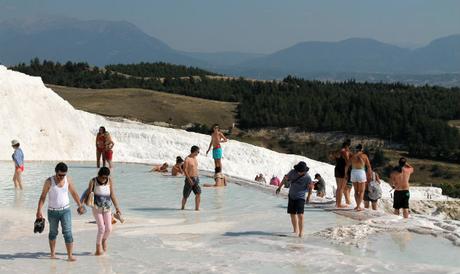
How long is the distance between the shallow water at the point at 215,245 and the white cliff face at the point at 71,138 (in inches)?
447

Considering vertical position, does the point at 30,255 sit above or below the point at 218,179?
below

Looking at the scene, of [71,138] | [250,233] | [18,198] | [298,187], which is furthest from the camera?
[71,138]

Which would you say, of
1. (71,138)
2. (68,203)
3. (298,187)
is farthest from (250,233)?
(71,138)

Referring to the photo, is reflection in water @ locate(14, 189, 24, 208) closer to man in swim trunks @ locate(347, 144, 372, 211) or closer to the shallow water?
the shallow water

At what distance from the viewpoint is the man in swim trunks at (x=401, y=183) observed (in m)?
15.9

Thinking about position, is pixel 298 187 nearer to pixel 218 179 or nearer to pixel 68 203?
pixel 68 203

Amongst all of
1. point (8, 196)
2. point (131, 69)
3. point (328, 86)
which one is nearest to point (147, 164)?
point (8, 196)

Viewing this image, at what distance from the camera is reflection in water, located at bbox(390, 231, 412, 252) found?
1266cm

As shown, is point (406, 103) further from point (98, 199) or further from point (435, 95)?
point (98, 199)

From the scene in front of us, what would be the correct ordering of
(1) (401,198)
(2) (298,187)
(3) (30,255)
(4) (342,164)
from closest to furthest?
1. (3) (30,255)
2. (2) (298,187)
3. (1) (401,198)
4. (4) (342,164)

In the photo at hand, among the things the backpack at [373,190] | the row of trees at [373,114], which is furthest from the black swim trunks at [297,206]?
the row of trees at [373,114]

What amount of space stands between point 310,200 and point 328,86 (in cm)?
15333

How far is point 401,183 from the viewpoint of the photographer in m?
16.1

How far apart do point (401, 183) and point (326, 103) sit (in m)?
122
